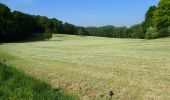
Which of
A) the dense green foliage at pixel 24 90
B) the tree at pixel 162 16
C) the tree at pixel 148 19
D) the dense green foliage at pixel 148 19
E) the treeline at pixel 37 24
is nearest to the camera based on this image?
the dense green foliage at pixel 24 90

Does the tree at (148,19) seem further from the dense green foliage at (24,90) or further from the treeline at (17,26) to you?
the dense green foliage at (24,90)

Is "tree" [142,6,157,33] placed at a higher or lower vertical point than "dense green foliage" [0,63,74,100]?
higher

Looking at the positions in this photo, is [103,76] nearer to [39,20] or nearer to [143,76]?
[143,76]

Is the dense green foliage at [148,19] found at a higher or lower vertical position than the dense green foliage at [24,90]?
higher

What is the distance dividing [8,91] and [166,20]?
208ft

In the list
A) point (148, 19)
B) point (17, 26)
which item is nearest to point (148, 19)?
point (148, 19)

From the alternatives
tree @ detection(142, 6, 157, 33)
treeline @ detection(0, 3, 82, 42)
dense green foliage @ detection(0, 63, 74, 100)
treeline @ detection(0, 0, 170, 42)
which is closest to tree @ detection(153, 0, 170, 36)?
treeline @ detection(0, 0, 170, 42)

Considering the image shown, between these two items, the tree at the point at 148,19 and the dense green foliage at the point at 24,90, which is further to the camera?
the tree at the point at 148,19

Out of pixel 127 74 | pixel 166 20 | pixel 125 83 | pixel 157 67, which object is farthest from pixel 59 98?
pixel 166 20

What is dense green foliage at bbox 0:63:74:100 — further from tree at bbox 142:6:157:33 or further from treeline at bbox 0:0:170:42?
tree at bbox 142:6:157:33

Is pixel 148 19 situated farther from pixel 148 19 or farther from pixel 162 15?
pixel 162 15

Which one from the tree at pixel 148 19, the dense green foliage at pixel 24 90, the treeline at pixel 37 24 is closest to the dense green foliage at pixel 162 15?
the treeline at pixel 37 24

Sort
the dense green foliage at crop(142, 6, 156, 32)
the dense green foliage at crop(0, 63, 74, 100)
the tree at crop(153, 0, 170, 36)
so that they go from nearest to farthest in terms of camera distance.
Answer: the dense green foliage at crop(0, 63, 74, 100) → the tree at crop(153, 0, 170, 36) → the dense green foliage at crop(142, 6, 156, 32)

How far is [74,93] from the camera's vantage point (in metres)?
13.8
